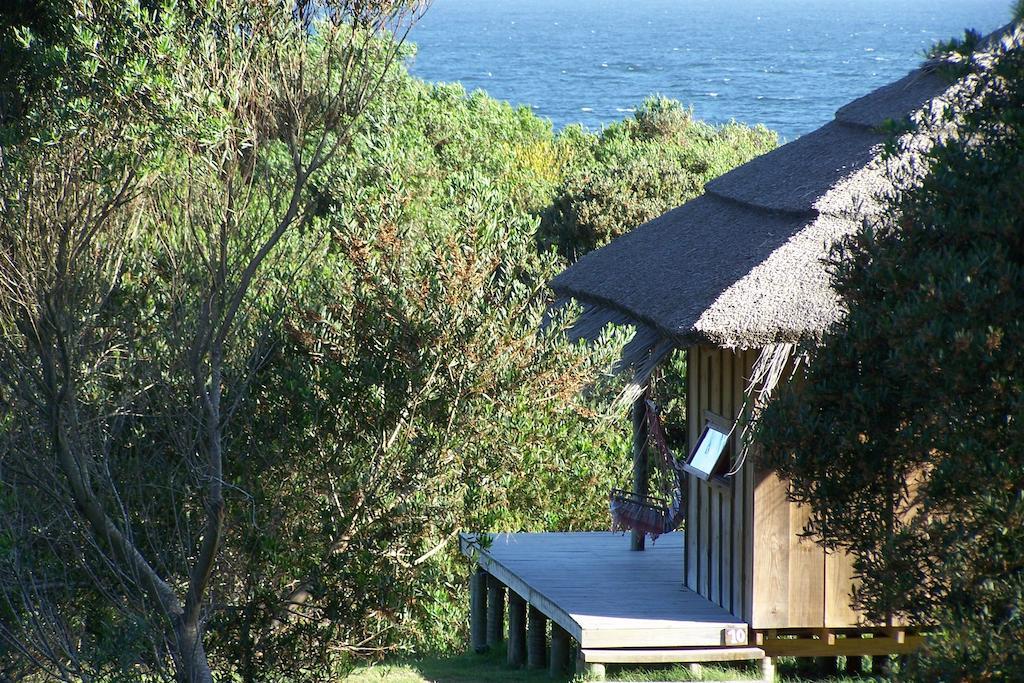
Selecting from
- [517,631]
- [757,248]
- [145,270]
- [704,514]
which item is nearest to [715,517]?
[704,514]

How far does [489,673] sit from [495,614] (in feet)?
4.15

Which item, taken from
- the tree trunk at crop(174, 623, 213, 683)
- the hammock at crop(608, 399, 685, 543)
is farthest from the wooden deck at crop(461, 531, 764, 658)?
the tree trunk at crop(174, 623, 213, 683)

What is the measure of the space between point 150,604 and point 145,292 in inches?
82.2

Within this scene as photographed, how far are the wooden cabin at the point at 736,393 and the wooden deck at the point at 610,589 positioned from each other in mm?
18

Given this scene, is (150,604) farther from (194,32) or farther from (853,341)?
(853,341)

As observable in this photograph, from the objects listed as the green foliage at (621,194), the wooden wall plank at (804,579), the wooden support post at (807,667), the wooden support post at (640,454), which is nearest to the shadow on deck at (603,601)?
the wooden wall plank at (804,579)

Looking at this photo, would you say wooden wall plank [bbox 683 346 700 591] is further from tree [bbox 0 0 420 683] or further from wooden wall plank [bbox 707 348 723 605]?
tree [bbox 0 0 420 683]

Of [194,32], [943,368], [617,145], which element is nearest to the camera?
[943,368]

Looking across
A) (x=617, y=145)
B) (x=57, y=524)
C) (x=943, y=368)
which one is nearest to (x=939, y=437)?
(x=943, y=368)

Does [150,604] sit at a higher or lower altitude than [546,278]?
lower

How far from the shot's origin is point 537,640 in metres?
10.9

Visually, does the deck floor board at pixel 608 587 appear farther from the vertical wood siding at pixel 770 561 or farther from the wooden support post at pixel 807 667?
the wooden support post at pixel 807 667

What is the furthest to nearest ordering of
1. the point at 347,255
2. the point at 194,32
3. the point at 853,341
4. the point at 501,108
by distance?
1. the point at 501,108
2. the point at 347,255
3. the point at 194,32
4. the point at 853,341

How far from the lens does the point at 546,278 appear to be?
9.00m
